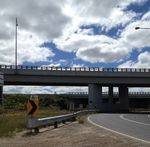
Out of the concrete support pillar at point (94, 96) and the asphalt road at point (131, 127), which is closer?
the asphalt road at point (131, 127)

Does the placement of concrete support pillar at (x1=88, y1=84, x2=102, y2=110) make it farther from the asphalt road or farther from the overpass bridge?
the asphalt road

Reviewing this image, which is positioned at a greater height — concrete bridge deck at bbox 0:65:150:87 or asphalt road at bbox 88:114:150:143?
concrete bridge deck at bbox 0:65:150:87

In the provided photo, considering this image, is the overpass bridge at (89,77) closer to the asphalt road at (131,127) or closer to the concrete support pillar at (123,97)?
the concrete support pillar at (123,97)

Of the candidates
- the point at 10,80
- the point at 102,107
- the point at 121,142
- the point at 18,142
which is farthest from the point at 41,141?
the point at 102,107

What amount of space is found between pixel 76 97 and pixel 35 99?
125924 millimetres

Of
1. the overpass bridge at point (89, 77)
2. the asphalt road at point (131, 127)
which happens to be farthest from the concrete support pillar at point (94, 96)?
the asphalt road at point (131, 127)

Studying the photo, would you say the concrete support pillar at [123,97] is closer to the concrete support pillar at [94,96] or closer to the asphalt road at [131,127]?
the concrete support pillar at [94,96]

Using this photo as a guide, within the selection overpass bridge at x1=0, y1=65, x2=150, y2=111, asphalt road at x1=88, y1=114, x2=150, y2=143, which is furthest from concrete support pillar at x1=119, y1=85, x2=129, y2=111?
asphalt road at x1=88, y1=114, x2=150, y2=143

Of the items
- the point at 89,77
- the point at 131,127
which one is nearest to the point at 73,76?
the point at 89,77

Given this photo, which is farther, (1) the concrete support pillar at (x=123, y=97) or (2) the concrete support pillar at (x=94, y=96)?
(1) the concrete support pillar at (x=123, y=97)

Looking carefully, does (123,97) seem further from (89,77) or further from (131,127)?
(131,127)

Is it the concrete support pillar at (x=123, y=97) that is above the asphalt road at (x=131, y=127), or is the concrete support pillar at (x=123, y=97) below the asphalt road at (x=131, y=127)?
above

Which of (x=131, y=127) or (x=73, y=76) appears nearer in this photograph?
(x=131, y=127)

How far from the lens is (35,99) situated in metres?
22.3
